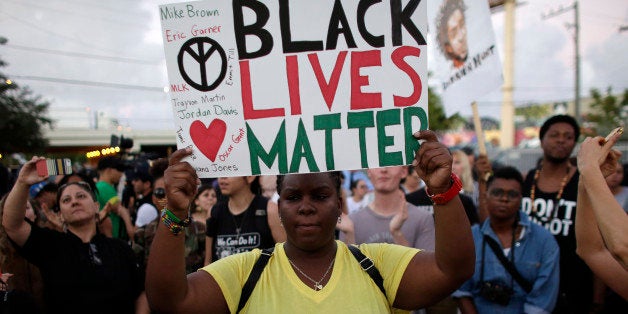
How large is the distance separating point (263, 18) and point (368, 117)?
65 centimetres

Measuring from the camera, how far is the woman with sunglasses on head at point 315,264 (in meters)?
1.83

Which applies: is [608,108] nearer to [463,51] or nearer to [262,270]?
[463,51]

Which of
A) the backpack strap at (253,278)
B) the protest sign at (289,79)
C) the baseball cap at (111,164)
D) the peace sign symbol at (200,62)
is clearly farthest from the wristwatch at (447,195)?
the baseball cap at (111,164)

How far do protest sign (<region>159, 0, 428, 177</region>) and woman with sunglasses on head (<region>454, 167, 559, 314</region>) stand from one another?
1.86 meters

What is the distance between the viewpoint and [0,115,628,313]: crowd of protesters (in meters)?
2.19

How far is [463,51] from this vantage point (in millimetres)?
4023

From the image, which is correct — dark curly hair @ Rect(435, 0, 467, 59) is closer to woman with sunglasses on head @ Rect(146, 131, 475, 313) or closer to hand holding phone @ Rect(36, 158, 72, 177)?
woman with sunglasses on head @ Rect(146, 131, 475, 313)

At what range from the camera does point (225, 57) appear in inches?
83.5

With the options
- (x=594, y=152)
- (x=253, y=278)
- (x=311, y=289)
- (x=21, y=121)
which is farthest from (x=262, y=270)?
(x=21, y=121)

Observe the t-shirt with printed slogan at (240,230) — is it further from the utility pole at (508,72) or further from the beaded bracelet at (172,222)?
the utility pole at (508,72)

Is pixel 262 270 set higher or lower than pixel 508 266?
higher

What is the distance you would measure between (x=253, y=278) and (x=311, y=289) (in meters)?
0.26

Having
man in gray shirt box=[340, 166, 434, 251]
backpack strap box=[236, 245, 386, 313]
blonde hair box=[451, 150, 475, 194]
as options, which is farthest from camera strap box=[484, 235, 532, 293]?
blonde hair box=[451, 150, 475, 194]

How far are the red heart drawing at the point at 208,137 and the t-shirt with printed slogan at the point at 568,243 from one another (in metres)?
3.08
